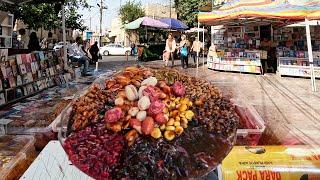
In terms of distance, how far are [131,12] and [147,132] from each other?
1775 inches

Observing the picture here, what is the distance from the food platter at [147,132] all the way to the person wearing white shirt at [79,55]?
1156cm

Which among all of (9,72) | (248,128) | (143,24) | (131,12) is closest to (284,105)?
(248,128)

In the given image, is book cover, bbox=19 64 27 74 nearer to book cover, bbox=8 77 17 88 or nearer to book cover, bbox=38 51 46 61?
book cover, bbox=8 77 17 88

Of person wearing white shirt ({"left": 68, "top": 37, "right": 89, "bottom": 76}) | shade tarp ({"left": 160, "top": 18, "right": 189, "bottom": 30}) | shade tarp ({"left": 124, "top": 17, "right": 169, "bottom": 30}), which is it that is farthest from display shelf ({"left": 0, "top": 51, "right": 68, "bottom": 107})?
shade tarp ({"left": 160, "top": 18, "right": 189, "bottom": 30})

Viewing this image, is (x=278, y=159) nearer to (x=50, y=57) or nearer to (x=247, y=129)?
(x=247, y=129)

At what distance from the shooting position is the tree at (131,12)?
46250 millimetres

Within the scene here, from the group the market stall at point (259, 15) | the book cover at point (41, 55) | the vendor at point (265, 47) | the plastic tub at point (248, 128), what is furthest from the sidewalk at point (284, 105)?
the book cover at point (41, 55)

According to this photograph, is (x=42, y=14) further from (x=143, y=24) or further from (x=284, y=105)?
(x=284, y=105)

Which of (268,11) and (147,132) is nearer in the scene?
(147,132)

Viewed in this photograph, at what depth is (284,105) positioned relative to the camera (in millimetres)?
8695

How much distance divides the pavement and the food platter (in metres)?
0.43

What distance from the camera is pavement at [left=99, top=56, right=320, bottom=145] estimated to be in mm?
3696

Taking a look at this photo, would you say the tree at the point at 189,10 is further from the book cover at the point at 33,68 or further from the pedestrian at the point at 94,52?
the book cover at the point at 33,68

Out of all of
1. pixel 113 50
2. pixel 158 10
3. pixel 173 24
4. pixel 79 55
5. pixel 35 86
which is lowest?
pixel 35 86
